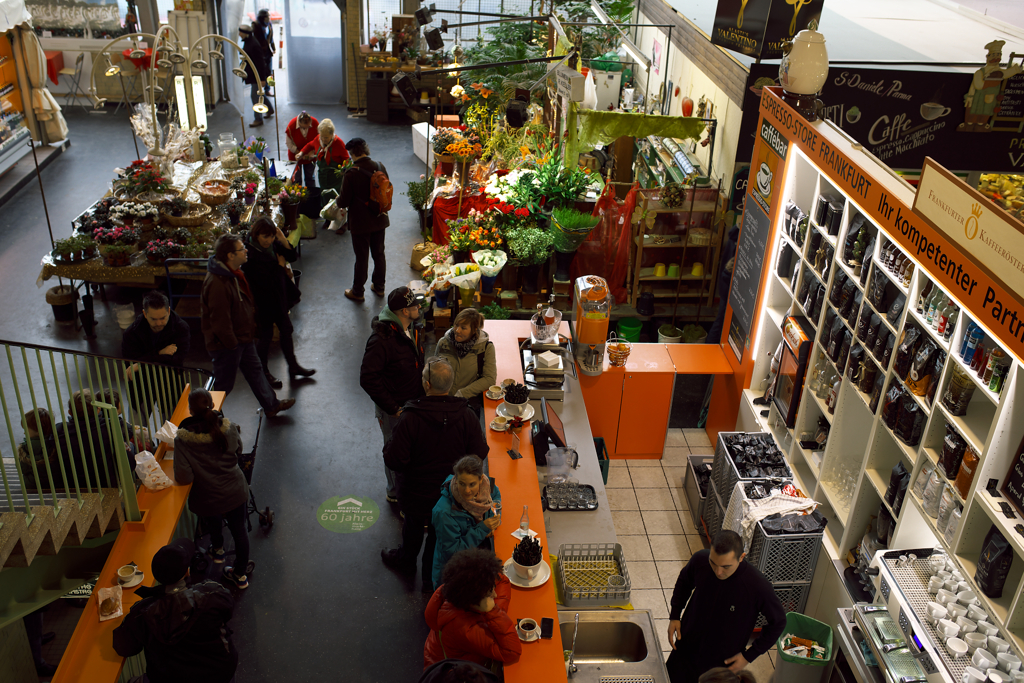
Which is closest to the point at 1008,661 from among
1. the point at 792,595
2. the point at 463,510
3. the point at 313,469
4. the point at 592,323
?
the point at 792,595

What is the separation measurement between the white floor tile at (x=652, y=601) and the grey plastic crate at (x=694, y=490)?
33.4 inches

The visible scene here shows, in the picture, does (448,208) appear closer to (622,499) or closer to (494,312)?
(494,312)

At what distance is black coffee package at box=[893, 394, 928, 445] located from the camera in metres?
4.56

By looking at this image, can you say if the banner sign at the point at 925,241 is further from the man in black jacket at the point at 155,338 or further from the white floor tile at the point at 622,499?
the man in black jacket at the point at 155,338

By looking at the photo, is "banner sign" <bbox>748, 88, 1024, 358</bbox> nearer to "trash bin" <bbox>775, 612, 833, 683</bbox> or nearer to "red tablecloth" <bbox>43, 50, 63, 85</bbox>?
"trash bin" <bbox>775, 612, 833, 683</bbox>

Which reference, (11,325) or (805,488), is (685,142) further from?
(11,325)

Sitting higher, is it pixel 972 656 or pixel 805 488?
pixel 972 656

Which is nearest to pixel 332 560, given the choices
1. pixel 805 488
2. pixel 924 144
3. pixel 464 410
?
pixel 464 410

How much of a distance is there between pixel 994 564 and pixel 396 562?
3764mm

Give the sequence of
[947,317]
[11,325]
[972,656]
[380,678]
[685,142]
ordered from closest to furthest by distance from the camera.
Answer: [972,656]
[947,317]
[380,678]
[11,325]
[685,142]

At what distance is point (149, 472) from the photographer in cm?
516

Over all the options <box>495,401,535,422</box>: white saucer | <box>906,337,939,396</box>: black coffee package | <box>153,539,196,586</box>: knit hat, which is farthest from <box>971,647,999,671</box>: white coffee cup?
<box>153,539,196,586</box>: knit hat

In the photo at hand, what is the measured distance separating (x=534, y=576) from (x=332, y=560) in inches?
81.3

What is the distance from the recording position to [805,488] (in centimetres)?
597
